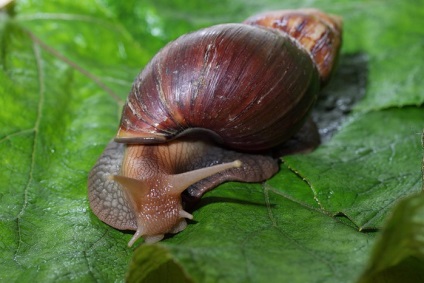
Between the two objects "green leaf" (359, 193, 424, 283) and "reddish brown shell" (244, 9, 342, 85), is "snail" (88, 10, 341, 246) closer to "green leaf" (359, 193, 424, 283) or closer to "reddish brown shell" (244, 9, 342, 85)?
"reddish brown shell" (244, 9, 342, 85)

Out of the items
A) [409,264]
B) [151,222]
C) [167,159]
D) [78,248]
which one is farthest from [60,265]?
[409,264]

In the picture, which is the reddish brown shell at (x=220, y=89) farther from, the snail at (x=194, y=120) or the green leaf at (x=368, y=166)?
the green leaf at (x=368, y=166)

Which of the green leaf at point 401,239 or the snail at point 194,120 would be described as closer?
the green leaf at point 401,239

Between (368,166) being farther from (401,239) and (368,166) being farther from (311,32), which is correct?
(401,239)

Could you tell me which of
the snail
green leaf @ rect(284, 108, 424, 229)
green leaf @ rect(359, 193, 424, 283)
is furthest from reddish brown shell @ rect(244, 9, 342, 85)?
green leaf @ rect(359, 193, 424, 283)

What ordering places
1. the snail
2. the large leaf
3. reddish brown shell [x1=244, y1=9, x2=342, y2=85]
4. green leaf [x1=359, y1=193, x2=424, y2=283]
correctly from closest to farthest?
green leaf [x1=359, y1=193, x2=424, y2=283], the large leaf, the snail, reddish brown shell [x1=244, y1=9, x2=342, y2=85]

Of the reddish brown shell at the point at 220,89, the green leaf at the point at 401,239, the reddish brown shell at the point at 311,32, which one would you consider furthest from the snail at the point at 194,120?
the green leaf at the point at 401,239
